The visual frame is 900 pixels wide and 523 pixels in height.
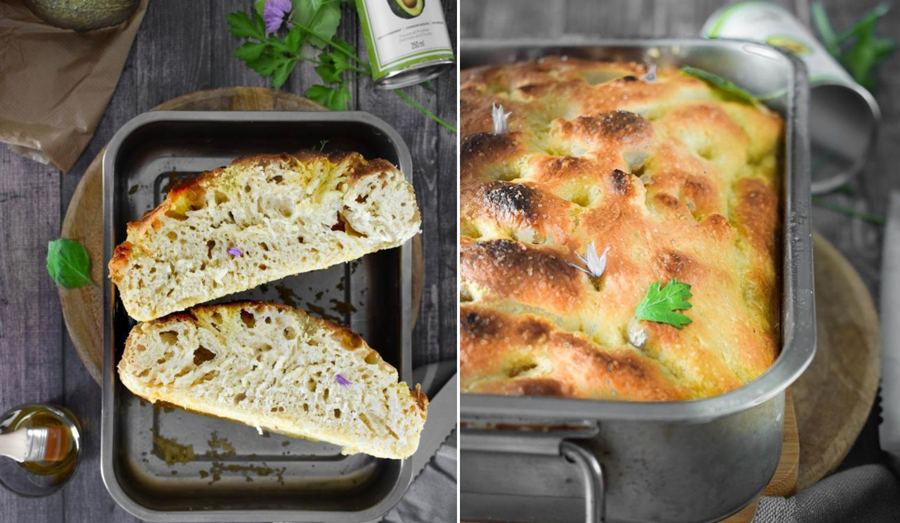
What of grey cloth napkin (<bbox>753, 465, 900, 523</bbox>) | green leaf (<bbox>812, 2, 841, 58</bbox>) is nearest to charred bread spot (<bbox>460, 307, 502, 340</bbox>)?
grey cloth napkin (<bbox>753, 465, 900, 523</bbox>)

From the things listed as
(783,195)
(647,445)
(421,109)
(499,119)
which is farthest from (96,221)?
(783,195)

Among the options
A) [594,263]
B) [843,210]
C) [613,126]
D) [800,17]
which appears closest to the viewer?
[594,263]

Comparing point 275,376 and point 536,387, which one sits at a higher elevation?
point 536,387

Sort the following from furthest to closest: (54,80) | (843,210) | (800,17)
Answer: (800,17) < (843,210) < (54,80)

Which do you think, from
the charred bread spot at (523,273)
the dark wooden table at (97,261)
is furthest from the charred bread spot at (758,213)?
the dark wooden table at (97,261)

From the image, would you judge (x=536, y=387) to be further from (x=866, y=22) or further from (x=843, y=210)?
(x=866, y=22)

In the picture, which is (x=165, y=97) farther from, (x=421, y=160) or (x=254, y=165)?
(x=421, y=160)
